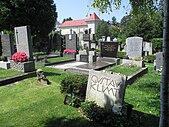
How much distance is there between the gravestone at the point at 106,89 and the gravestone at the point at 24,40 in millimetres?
6769

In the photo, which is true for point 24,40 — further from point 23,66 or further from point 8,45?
point 8,45

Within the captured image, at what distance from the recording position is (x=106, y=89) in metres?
4.99

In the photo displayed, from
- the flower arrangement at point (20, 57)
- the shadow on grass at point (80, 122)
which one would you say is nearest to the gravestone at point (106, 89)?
the shadow on grass at point (80, 122)

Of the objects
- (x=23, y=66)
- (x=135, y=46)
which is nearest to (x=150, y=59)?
(x=135, y=46)

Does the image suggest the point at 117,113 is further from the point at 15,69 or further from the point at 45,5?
the point at 45,5

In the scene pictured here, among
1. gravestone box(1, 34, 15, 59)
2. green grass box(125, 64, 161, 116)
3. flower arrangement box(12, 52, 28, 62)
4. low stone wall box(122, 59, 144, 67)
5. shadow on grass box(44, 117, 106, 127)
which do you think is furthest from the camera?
gravestone box(1, 34, 15, 59)

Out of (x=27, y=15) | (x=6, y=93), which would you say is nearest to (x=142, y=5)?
(x=6, y=93)

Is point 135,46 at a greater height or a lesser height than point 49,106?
greater

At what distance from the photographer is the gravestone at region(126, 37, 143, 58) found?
13.9 meters

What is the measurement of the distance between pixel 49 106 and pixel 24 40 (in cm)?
670

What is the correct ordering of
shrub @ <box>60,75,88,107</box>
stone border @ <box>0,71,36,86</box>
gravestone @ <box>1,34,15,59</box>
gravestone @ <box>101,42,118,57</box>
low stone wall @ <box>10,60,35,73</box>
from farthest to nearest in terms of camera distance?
gravestone @ <box>101,42,118,57</box> < gravestone @ <box>1,34,15,59</box> < low stone wall @ <box>10,60,35,73</box> < stone border @ <box>0,71,36,86</box> < shrub @ <box>60,75,88,107</box>

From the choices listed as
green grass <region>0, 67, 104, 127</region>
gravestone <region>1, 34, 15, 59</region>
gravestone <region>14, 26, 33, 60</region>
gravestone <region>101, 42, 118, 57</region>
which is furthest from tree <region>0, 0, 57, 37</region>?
green grass <region>0, 67, 104, 127</region>

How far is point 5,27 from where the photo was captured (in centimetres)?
2258

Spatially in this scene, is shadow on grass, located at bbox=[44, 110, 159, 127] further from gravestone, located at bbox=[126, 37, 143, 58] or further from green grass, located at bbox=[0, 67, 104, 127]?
gravestone, located at bbox=[126, 37, 143, 58]
